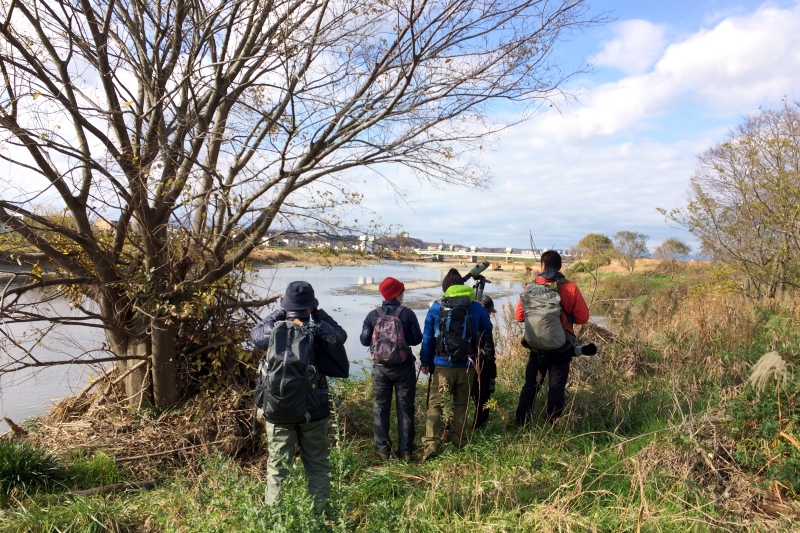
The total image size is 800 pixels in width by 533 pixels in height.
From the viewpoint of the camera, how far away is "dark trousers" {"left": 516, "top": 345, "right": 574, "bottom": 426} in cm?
508

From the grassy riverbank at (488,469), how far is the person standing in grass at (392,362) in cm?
24

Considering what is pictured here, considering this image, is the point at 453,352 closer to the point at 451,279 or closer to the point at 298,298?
the point at 451,279

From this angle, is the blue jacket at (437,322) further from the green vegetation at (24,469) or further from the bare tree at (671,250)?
the bare tree at (671,250)

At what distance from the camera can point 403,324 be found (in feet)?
16.0

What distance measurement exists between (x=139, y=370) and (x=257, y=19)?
3997mm

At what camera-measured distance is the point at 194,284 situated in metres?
5.48

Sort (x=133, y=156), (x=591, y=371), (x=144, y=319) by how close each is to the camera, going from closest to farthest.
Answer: (x=133, y=156), (x=144, y=319), (x=591, y=371)

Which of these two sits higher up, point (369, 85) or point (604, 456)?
point (369, 85)

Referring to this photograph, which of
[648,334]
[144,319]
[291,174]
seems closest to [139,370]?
[144,319]

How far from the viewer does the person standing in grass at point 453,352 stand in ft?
15.6

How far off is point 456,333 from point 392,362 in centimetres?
63

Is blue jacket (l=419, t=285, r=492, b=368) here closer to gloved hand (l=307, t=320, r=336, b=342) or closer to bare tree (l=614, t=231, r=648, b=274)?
gloved hand (l=307, t=320, r=336, b=342)

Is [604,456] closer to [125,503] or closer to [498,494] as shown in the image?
[498,494]

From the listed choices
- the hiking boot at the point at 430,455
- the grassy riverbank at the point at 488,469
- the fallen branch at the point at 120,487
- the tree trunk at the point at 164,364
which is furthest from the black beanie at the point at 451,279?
the fallen branch at the point at 120,487
